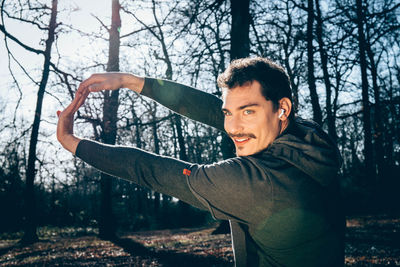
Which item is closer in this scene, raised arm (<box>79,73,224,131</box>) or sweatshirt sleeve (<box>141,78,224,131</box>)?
raised arm (<box>79,73,224,131</box>)

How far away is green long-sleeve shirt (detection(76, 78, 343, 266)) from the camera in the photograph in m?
1.22

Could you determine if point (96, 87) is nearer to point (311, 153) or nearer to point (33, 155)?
point (311, 153)

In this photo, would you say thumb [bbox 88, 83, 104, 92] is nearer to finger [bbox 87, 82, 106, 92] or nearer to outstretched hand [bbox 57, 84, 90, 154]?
finger [bbox 87, 82, 106, 92]

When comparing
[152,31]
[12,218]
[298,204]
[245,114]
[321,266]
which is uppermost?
[152,31]

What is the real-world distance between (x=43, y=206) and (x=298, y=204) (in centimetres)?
2976

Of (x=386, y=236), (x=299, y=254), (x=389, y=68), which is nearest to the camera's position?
(x=299, y=254)

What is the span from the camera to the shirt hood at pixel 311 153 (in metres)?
1.28

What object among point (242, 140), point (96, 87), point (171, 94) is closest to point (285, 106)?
point (242, 140)

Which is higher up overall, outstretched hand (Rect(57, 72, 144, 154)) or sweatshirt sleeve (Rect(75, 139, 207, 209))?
outstretched hand (Rect(57, 72, 144, 154))

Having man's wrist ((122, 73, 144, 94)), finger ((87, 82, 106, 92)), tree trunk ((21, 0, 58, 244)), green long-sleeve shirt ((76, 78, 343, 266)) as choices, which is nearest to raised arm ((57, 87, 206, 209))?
green long-sleeve shirt ((76, 78, 343, 266))

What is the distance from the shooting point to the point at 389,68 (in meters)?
21.2

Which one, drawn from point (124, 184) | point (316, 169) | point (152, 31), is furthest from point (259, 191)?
point (124, 184)

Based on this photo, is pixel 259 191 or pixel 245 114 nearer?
pixel 259 191

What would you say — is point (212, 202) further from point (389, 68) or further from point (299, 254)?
point (389, 68)
